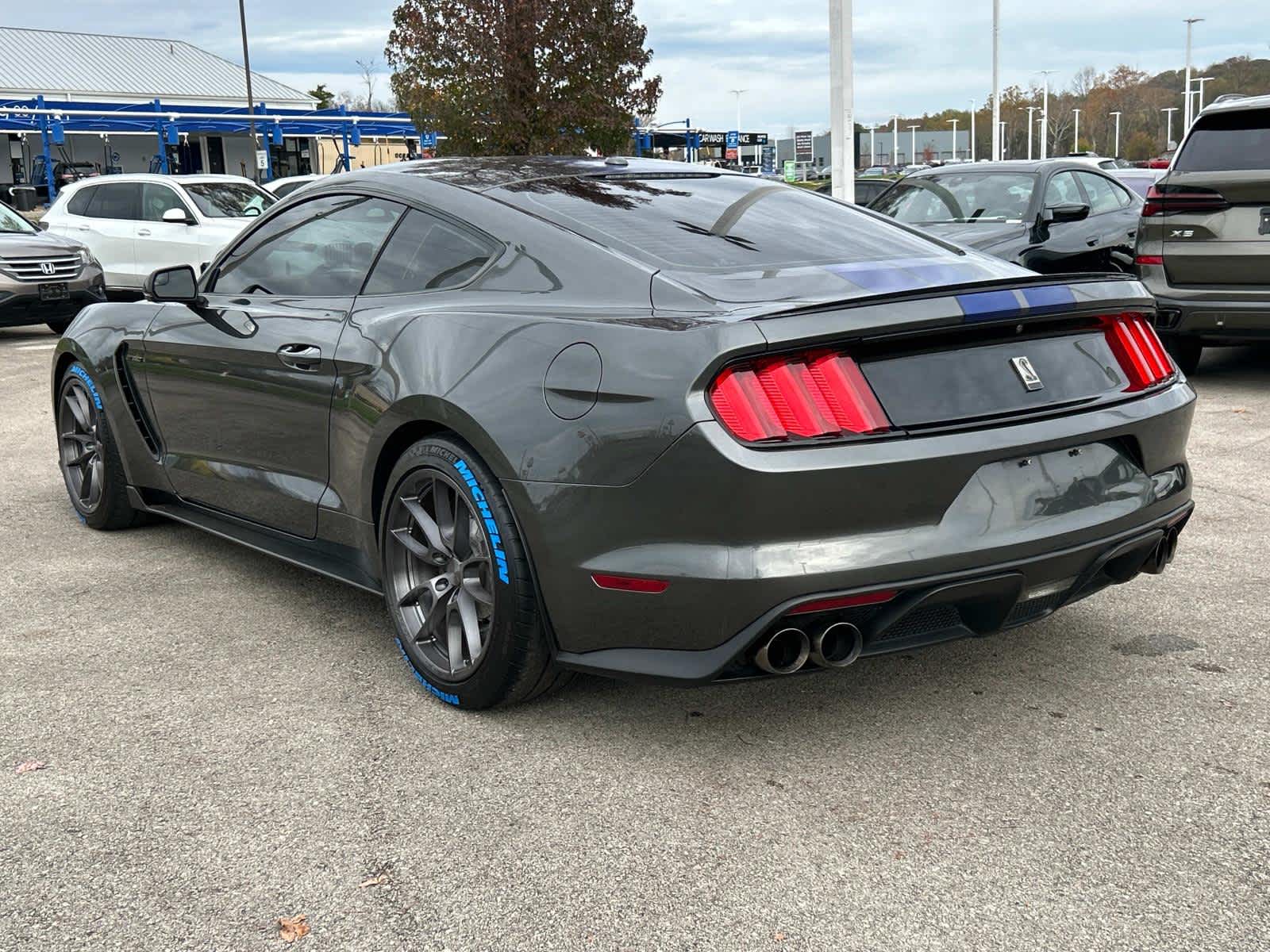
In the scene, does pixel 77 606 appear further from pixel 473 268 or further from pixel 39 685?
pixel 473 268

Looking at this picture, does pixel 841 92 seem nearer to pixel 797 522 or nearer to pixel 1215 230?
pixel 1215 230

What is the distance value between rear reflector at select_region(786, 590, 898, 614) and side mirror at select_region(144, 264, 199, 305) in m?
2.69

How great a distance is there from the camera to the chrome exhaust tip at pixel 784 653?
2.89 m

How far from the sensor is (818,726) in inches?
132

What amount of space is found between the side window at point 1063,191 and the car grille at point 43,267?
9648mm

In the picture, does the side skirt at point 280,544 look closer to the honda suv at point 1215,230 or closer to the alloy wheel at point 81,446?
the alloy wheel at point 81,446

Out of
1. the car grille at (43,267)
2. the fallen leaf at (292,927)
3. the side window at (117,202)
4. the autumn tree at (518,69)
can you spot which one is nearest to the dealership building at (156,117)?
the autumn tree at (518,69)

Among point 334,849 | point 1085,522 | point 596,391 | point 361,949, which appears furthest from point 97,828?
point 1085,522

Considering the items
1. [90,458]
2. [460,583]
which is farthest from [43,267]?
[460,583]

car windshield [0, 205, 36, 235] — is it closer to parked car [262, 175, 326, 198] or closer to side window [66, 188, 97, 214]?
side window [66, 188, 97, 214]

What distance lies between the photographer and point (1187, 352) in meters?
9.12

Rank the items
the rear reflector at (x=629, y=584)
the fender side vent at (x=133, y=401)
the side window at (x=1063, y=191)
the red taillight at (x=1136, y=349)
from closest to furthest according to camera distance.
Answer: the rear reflector at (x=629, y=584), the red taillight at (x=1136, y=349), the fender side vent at (x=133, y=401), the side window at (x=1063, y=191)

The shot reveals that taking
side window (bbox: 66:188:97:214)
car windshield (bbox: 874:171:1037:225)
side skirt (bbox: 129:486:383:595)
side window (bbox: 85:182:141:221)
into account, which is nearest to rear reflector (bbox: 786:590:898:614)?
side skirt (bbox: 129:486:383:595)

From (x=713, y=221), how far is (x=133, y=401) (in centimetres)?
252
